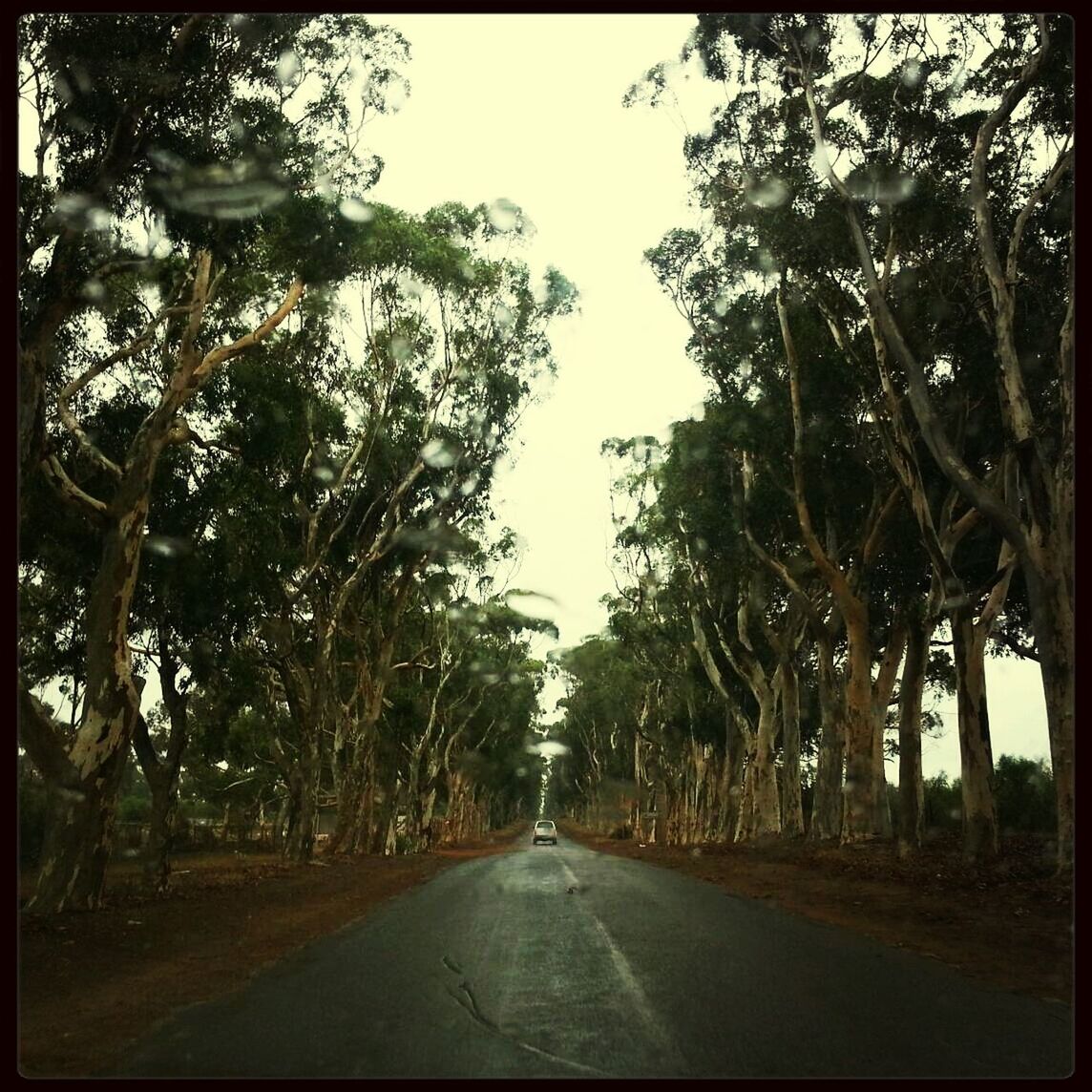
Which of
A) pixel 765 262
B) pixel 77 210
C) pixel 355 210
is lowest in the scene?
pixel 77 210

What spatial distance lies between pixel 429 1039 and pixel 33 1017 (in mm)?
3203

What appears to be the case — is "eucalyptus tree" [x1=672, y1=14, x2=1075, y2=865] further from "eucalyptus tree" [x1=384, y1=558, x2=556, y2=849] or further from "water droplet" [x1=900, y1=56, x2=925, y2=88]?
"eucalyptus tree" [x1=384, y1=558, x2=556, y2=849]

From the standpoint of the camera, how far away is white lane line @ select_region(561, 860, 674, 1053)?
7.03 metres

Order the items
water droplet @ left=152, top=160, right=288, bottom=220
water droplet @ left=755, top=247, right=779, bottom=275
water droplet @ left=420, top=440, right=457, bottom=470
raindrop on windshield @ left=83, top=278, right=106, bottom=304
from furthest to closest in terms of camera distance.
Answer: water droplet @ left=420, top=440, right=457, bottom=470 → water droplet @ left=755, top=247, right=779, bottom=275 → water droplet @ left=152, top=160, right=288, bottom=220 → raindrop on windshield @ left=83, top=278, right=106, bottom=304

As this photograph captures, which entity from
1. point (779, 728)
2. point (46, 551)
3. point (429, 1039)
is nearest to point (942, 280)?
point (46, 551)

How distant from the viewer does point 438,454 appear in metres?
31.2

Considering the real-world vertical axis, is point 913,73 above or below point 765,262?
above

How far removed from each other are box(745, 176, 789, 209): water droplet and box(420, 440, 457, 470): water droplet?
436 inches

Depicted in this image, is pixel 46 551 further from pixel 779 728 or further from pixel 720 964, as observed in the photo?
pixel 779 728

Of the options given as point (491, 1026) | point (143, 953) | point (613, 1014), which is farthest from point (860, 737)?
point (491, 1026)

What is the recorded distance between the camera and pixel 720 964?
33.8 ft

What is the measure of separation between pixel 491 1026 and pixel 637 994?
1730 millimetres

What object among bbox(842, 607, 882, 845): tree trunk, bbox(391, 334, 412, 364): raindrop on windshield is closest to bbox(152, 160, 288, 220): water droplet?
bbox(391, 334, 412, 364): raindrop on windshield

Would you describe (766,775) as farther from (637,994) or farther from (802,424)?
(637,994)
